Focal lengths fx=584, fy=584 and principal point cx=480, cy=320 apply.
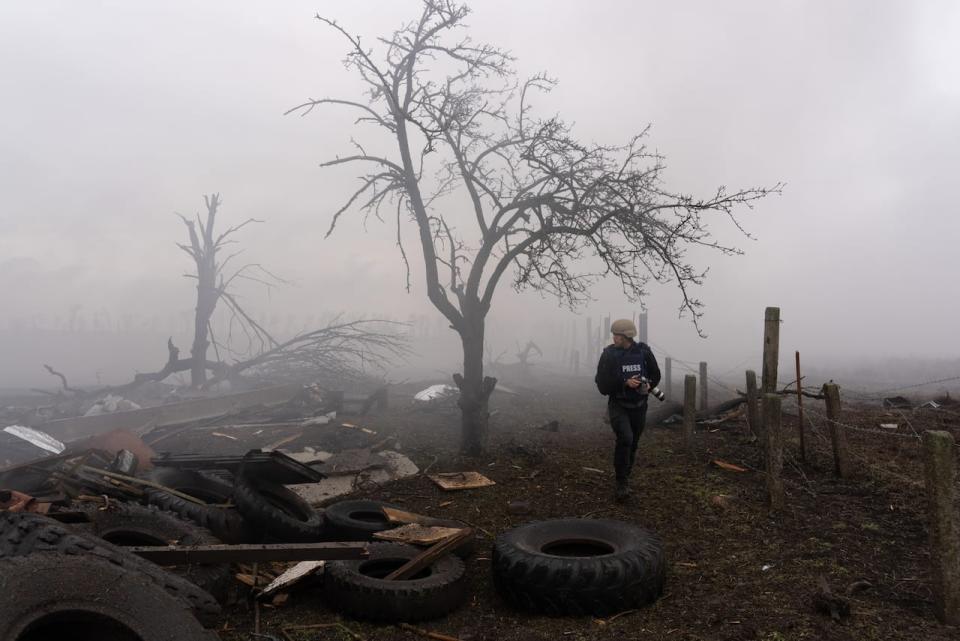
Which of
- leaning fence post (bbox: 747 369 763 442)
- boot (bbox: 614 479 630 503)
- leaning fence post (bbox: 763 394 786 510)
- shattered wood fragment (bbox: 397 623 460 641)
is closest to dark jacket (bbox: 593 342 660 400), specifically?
boot (bbox: 614 479 630 503)

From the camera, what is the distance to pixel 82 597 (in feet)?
10.3

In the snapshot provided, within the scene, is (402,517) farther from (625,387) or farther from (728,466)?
(728,466)

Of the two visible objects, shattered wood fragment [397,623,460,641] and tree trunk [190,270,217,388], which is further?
tree trunk [190,270,217,388]

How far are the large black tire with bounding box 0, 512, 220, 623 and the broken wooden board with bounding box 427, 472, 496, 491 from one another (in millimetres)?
4158

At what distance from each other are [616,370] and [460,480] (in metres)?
2.71

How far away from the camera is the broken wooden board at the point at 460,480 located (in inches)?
304

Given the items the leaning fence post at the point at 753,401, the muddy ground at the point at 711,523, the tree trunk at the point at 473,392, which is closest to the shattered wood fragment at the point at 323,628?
the muddy ground at the point at 711,523

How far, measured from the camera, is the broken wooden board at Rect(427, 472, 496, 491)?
7723mm

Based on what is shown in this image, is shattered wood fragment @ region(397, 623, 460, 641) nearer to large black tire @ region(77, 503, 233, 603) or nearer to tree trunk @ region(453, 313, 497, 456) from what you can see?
large black tire @ region(77, 503, 233, 603)

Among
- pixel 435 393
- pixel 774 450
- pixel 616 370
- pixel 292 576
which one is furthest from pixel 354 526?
pixel 435 393

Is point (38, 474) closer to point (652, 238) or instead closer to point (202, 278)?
point (652, 238)

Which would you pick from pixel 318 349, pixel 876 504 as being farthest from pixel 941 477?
pixel 318 349

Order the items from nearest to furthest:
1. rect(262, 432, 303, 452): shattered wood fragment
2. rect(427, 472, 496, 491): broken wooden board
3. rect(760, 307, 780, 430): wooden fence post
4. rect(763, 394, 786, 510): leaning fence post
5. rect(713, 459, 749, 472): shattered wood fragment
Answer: rect(763, 394, 786, 510): leaning fence post, rect(760, 307, 780, 430): wooden fence post, rect(427, 472, 496, 491): broken wooden board, rect(713, 459, 749, 472): shattered wood fragment, rect(262, 432, 303, 452): shattered wood fragment

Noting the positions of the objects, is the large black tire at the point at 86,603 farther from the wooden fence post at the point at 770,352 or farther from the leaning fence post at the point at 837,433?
the leaning fence post at the point at 837,433
